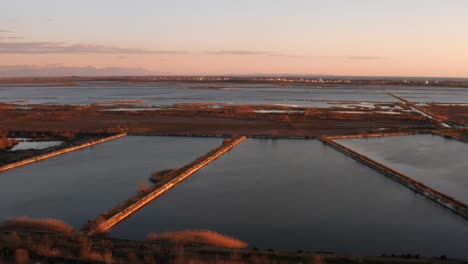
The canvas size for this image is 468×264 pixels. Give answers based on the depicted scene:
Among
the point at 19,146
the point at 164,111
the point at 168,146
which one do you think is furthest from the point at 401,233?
the point at 164,111

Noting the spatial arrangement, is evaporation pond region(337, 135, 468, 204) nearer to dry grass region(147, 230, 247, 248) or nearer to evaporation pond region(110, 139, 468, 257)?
evaporation pond region(110, 139, 468, 257)

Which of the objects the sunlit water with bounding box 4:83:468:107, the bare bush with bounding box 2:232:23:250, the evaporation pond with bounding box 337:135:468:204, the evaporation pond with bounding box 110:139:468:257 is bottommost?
the evaporation pond with bounding box 110:139:468:257

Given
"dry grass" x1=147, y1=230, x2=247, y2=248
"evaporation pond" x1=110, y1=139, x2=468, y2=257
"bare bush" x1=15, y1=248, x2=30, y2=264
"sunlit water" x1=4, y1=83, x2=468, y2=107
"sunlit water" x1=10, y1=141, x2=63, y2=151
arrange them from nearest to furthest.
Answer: "bare bush" x1=15, y1=248, x2=30, y2=264
"dry grass" x1=147, y1=230, x2=247, y2=248
"evaporation pond" x1=110, y1=139, x2=468, y2=257
"sunlit water" x1=10, y1=141, x2=63, y2=151
"sunlit water" x1=4, y1=83, x2=468, y2=107

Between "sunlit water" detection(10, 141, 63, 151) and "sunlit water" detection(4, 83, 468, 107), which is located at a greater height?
"sunlit water" detection(4, 83, 468, 107)

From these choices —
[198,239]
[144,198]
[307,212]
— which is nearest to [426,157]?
[307,212]

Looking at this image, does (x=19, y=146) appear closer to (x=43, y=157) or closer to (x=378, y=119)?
(x=43, y=157)

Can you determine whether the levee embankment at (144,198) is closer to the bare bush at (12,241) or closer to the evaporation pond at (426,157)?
the bare bush at (12,241)

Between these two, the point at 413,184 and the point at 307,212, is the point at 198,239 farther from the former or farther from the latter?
the point at 413,184

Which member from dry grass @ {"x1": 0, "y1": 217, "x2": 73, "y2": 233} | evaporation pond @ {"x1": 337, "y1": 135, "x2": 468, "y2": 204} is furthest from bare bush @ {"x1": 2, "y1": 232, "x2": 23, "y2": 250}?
evaporation pond @ {"x1": 337, "y1": 135, "x2": 468, "y2": 204}
